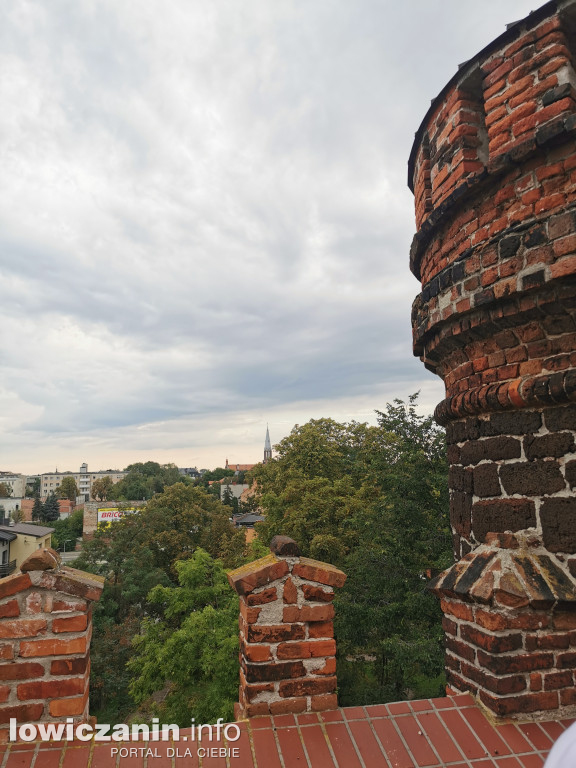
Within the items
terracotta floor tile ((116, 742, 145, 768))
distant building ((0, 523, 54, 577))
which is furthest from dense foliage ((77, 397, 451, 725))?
distant building ((0, 523, 54, 577))

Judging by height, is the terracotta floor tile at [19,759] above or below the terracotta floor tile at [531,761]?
Result: above

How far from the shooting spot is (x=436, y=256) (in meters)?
3.87

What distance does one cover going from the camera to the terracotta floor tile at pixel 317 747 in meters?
2.44

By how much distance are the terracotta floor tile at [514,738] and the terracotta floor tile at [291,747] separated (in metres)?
1.12

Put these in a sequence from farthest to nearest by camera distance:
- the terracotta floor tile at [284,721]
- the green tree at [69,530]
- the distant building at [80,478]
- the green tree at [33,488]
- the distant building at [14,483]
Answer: the distant building at [80,478]
the green tree at [33,488]
the distant building at [14,483]
the green tree at [69,530]
the terracotta floor tile at [284,721]

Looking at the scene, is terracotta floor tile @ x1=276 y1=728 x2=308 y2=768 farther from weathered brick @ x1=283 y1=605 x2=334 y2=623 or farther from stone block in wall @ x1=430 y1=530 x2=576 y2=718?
stone block in wall @ x1=430 y1=530 x2=576 y2=718

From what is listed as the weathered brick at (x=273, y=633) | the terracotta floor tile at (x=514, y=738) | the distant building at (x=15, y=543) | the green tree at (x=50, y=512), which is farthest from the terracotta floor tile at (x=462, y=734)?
the green tree at (x=50, y=512)

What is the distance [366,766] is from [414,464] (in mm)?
11363

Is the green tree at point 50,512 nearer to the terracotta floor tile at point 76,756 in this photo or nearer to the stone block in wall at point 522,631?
the terracotta floor tile at point 76,756

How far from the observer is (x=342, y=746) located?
254 cm

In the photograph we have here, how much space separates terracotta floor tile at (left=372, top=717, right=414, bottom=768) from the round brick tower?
60cm

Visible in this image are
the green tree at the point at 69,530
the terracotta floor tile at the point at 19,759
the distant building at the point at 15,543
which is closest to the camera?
the terracotta floor tile at the point at 19,759

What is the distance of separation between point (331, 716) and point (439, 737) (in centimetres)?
59

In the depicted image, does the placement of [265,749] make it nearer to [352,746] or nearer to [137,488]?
[352,746]
